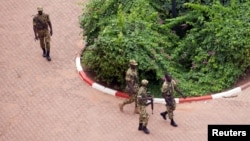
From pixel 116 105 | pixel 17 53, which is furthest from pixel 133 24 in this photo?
pixel 17 53

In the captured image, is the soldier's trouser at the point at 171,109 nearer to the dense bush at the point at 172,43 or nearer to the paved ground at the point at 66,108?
the paved ground at the point at 66,108

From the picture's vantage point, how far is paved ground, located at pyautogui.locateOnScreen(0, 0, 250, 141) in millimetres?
13984

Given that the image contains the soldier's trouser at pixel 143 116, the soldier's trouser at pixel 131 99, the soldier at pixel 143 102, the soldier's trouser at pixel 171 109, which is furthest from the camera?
the soldier's trouser at pixel 131 99

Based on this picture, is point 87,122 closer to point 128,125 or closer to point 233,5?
point 128,125

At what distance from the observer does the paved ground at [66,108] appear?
45.9 ft

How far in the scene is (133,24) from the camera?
15539mm

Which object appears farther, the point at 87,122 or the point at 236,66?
the point at 236,66

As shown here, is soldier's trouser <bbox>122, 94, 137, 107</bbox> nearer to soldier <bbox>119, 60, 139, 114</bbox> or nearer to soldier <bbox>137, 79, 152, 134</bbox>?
soldier <bbox>119, 60, 139, 114</bbox>

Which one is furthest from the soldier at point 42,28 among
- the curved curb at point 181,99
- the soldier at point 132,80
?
the soldier at point 132,80

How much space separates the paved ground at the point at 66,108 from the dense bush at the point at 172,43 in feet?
1.85

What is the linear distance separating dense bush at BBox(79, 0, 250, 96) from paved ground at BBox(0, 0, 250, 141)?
57 centimetres

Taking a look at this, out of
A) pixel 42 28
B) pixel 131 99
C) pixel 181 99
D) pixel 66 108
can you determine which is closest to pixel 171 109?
pixel 131 99

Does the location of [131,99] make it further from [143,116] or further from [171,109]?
[171,109]

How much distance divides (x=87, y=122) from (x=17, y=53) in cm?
363
